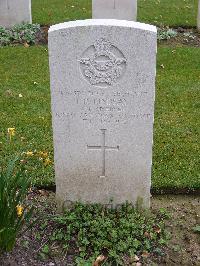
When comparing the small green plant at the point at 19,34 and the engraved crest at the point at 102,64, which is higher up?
the small green plant at the point at 19,34

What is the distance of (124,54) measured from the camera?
3.69 meters

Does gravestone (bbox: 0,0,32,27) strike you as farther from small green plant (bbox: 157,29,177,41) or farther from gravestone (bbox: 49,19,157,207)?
gravestone (bbox: 49,19,157,207)

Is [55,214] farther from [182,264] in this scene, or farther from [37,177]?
[182,264]

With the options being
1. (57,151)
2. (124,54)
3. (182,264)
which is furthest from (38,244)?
(124,54)

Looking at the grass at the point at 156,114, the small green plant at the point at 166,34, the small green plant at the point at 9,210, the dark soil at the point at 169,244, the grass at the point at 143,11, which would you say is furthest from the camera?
the grass at the point at 143,11

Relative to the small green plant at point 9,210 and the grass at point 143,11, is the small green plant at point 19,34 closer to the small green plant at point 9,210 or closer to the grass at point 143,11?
the grass at point 143,11

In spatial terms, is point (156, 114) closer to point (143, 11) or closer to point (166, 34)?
point (166, 34)

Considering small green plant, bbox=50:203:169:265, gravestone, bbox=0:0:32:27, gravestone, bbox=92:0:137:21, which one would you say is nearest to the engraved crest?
small green plant, bbox=50:203:169:265

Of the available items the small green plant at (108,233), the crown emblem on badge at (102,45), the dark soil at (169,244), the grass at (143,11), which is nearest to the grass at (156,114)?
the dark soil at (169,244)

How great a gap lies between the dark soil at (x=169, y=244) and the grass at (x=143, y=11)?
251 inches

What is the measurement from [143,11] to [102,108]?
26.5 feet

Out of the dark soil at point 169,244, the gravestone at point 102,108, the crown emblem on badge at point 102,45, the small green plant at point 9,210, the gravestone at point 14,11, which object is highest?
the gravestone at point 14,11

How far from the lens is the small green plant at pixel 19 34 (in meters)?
9.12

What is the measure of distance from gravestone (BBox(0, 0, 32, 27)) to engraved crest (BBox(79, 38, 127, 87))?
20.9ft
